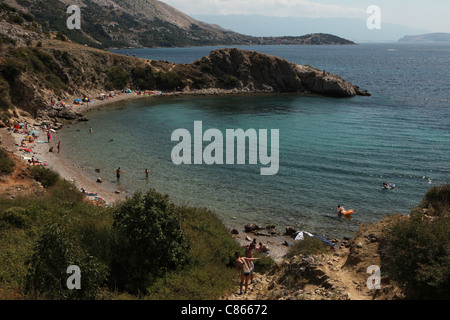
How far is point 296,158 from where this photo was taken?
38188 mm

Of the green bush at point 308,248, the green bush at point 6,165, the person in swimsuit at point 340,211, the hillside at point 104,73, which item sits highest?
the hillside at point 104,73

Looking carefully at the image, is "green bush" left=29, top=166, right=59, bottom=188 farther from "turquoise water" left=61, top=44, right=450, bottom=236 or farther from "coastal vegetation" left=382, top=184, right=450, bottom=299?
"coastal vegetation" left=382, top=184, right=450, bottom=299

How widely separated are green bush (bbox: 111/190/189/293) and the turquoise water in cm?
1102

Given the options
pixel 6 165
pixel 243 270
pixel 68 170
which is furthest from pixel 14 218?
pixel 68 170

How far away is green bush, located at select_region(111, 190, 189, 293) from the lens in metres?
13.1

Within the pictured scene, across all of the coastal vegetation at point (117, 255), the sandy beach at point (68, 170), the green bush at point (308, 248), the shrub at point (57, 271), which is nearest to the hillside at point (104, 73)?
the sandy beach at point (68, 170)

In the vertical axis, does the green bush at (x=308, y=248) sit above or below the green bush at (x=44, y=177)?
below

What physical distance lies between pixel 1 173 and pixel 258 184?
20.3 meters

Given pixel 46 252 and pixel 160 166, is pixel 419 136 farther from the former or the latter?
pixel 46 252

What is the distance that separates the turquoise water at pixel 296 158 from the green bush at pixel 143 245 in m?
11.0

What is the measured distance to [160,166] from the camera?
35688mm

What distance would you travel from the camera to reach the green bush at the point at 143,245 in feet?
42.9

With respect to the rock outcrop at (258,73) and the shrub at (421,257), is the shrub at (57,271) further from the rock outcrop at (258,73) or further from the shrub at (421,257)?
the rock outcrop at (258,73)
